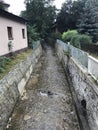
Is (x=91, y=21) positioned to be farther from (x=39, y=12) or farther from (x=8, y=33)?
(x=39, y=12)

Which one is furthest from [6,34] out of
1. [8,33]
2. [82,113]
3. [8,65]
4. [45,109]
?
[82,113]

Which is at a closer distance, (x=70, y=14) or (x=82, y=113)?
(x=82, y=113)

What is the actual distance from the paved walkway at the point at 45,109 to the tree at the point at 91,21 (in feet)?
40.3

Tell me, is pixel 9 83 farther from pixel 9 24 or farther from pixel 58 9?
pixel 58 9

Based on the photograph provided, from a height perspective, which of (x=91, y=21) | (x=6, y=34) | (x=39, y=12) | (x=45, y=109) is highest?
(x=39, y=12)

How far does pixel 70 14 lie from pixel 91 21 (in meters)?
9.85

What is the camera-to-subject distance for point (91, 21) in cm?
2067

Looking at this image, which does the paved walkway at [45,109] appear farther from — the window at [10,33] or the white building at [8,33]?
the window at [10,33]

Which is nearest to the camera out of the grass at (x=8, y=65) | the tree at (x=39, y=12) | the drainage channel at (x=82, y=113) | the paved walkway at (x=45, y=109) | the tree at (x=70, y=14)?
the drainage channel at (x=82, y=113)

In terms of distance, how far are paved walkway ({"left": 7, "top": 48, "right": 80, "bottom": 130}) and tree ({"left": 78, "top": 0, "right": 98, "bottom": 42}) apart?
12.3 meters

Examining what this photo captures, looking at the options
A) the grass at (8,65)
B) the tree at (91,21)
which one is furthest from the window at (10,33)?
the tree at (91,21)

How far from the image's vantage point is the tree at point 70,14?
2806 cm

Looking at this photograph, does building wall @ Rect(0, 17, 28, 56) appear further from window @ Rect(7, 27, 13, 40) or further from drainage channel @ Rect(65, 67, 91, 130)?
drainage channel @ Rect(65, 67, 91, 130)

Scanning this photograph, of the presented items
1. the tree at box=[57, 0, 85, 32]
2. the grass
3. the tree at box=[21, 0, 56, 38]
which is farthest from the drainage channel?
the tree at box=[21, 0, 56, 38]
